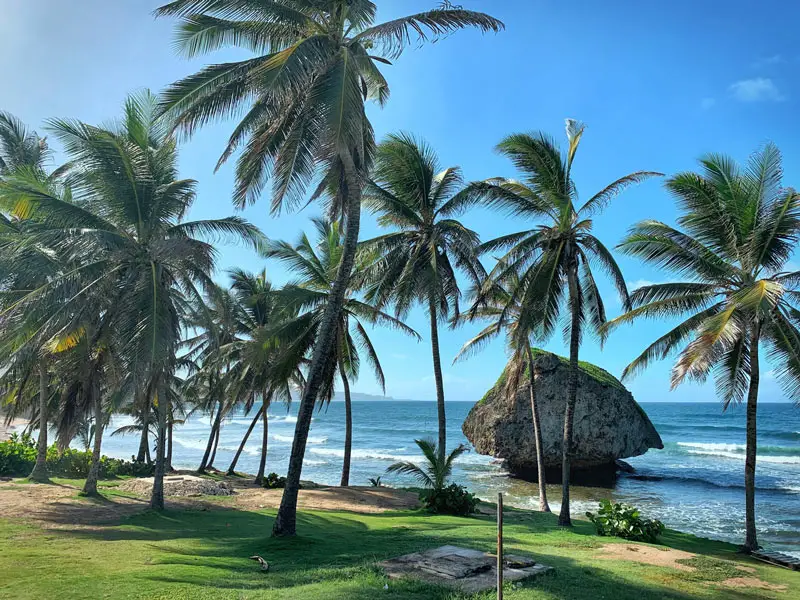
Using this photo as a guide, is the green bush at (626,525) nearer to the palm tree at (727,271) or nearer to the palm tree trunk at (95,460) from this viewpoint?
the palm tree at (727,271)

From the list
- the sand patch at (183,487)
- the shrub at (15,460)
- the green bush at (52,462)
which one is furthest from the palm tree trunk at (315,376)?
the shrub at (15,460)

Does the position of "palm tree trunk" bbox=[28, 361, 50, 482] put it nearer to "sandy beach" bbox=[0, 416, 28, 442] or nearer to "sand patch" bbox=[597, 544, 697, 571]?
"sandy beach" bbox=[0, 416, 28, 442]

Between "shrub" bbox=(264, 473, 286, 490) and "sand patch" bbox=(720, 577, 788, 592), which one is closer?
"sand patch" bbox=(720, 577, 788, 592)

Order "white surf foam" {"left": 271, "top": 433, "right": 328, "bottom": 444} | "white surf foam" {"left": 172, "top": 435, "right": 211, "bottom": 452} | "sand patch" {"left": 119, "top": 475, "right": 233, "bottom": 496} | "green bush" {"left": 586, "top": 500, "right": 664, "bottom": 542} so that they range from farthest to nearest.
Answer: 1. "white surf foam" {"left": 271, "top": 433, "right": 328, "bottom": 444}
2. "white surf foam" {"left": 172, "top": 435, "right": 211, "bottom": 452}
3. "sand patch" {"left": 119, "top": 475, "right": 233, "bottom": 496}
4. "green bush" {"left": 586, "top": 500, "right": 664, "bottom": 542}

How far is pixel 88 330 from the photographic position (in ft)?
48.6

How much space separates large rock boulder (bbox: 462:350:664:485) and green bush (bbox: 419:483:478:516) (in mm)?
12360

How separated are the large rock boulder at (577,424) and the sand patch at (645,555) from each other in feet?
53.5

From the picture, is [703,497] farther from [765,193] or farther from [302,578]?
[302,578]

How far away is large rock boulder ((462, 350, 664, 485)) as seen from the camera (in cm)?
2675

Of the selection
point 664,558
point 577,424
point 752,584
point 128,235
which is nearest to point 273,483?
point 128,235

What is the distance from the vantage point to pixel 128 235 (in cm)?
1398

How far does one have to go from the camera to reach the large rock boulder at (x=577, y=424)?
26750 millimetres

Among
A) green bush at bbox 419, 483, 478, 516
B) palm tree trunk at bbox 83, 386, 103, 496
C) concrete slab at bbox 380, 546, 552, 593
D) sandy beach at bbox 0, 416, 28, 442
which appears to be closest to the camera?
concrete slab at bbox 380, 546, 552, 593

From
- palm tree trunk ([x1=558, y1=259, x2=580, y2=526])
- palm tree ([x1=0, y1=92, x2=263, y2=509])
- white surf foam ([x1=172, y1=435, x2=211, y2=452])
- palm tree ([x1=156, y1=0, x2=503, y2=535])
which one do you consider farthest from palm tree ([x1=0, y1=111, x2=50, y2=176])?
white surf foam ([x1=172, y1=435, x2=211, y2=452])
